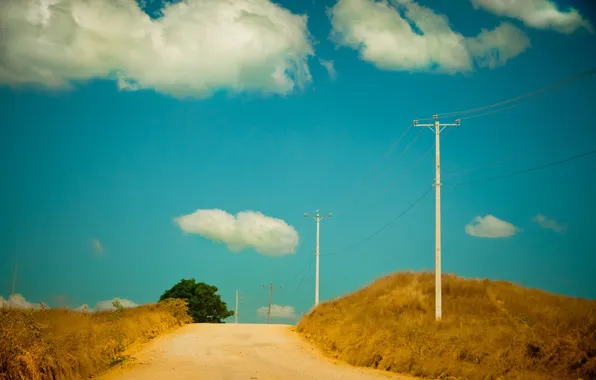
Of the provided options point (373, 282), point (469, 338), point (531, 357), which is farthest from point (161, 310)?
point (531, 357)

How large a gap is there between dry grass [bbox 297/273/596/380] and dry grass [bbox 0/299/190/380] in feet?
27.0

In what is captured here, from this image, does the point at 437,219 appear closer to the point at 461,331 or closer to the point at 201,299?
the point at 461,331

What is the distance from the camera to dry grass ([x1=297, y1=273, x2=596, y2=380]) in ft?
45.5

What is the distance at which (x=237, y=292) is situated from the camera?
250ft

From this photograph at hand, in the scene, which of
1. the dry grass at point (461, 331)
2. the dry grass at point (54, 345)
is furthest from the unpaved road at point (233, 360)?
the dry grass at point (461, 331)

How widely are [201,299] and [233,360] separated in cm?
4685

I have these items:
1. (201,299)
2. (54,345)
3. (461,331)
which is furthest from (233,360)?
(201,299)

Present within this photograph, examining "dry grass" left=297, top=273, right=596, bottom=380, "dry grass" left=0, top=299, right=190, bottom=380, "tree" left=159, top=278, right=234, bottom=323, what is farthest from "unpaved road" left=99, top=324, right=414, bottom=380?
"tree" left=159, top=278, right=234, bottom=323

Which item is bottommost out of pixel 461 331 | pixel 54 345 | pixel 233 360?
pixel 233 360

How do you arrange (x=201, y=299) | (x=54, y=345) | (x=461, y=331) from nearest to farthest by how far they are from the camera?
(x=54, y=345)
(x=461, y=331)
(x=201, y=299)

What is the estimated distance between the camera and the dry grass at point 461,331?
13.9m

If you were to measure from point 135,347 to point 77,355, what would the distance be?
24.0ft

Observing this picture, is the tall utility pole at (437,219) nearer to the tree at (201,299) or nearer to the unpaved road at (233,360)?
the unpaved road at (233,360)

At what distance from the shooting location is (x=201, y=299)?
6256cm
